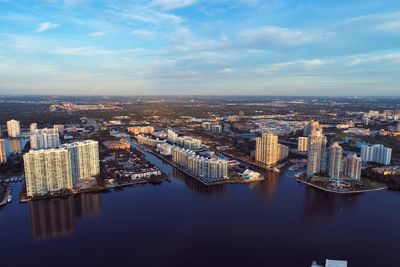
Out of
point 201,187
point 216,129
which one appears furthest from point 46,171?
point 216,129

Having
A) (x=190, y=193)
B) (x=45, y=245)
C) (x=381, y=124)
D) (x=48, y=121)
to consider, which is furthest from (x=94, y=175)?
(x=381, y=124)

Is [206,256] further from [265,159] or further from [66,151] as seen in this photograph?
[265,159]

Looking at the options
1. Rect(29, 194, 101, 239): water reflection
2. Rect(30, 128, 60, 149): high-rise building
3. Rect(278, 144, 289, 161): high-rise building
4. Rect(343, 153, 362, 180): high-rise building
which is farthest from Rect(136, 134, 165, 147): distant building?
Rect(343, 153, 362, 180): high-rise building

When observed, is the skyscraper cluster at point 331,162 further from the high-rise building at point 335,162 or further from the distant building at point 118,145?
the distant building at point 118,145

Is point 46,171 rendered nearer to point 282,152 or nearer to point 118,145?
point 118,145

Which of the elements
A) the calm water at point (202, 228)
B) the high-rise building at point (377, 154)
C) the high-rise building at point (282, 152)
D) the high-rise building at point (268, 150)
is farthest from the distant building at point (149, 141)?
the high-rise building at point (377, 154)

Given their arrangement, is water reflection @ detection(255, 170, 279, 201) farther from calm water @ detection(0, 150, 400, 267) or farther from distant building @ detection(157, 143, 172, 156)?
distant building @ detection(157, 143, 172, 156)
